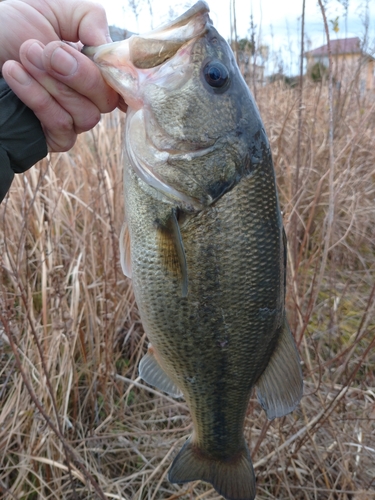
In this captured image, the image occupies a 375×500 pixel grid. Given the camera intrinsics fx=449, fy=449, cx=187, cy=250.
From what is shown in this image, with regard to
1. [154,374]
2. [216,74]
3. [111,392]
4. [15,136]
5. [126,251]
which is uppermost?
[216,74]

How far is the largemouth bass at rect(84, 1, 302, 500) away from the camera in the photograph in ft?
4.34

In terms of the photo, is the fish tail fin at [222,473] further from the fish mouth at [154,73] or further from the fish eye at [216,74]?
the fish eye at [216,74]

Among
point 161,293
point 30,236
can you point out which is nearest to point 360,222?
point 30,236

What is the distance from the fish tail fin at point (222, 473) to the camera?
1.58m

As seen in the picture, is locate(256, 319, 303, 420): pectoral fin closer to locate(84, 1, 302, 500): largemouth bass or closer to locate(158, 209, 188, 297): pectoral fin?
locate(84, 1, 302, 500): largemouth bass

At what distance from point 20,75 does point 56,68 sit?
0.13m

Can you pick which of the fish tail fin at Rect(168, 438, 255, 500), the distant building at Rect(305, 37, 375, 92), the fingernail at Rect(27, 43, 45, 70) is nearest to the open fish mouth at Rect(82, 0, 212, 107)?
the fingernail at Rect(27, 43, 45, 70)

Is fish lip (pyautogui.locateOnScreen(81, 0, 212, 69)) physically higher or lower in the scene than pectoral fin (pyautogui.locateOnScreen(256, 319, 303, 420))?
higher

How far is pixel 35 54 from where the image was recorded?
1.27 m

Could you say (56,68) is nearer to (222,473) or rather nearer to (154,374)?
(154,374)

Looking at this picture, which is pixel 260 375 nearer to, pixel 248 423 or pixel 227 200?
pixel 227 200

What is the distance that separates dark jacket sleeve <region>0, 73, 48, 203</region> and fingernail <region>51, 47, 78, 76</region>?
22 cm

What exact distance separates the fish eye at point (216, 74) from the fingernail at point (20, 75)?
52 cm

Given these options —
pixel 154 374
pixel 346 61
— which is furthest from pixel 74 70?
pixel 346 61
